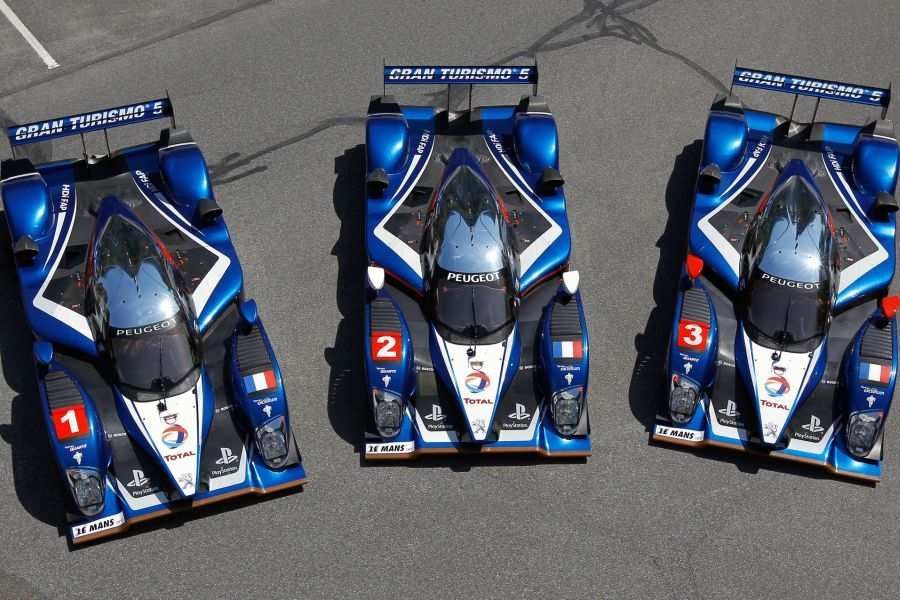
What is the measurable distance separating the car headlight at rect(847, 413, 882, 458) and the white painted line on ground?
11.9 metres

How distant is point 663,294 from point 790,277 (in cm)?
180

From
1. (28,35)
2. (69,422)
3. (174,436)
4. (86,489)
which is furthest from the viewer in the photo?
(28,35)

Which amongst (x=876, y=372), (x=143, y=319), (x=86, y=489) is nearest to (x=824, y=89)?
(x=876, y=372)

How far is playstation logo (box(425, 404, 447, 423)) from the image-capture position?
11695 mm

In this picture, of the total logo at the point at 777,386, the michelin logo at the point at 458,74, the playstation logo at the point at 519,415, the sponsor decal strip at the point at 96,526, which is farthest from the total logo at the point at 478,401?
the michelin logo at the point at 458,74

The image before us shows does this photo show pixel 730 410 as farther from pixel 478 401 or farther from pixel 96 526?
pixel 96 526

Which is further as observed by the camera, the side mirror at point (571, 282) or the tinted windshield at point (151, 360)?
the side mirror at point (571, 282)

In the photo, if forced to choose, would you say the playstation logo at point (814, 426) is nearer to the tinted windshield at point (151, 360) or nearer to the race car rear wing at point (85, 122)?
the tinted windshield at point (151, 360)

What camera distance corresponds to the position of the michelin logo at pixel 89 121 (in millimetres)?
12859

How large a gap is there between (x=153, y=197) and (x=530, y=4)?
7.26m

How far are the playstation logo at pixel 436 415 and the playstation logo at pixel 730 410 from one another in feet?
9.71

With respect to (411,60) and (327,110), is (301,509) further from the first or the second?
(411,60)

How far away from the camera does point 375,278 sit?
1214 centimetres

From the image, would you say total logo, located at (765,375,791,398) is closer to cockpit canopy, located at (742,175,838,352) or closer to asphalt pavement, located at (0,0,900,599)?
cockpit canopy, located at (742,175,838,352)
